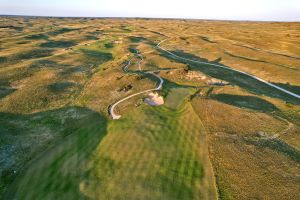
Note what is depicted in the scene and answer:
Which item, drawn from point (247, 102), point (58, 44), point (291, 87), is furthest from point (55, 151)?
point (58, 44)

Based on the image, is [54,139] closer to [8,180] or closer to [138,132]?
[8,180]

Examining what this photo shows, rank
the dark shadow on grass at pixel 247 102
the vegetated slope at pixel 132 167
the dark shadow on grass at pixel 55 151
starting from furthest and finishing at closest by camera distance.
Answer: the dark shadow on grass at pixel 247 102 < the dark shadow on grass at pixel 55 151 < the vegetated slope at pixel 132 167

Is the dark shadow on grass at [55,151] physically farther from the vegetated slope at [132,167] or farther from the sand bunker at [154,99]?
the sand bunker at [154,99]

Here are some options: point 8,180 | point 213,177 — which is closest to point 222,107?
point 213,177

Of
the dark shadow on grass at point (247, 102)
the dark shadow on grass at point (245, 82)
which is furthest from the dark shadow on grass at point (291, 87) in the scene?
the dark shadow on grass at point (247, 102)

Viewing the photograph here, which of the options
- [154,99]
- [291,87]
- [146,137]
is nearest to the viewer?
[146,137]

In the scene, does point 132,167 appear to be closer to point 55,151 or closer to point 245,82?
point 55,151

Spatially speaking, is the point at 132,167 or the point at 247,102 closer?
the point at 132,167
